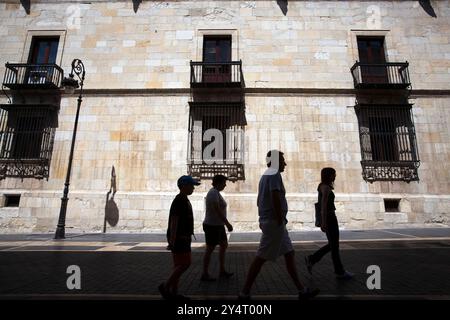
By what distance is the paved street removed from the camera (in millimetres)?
3598

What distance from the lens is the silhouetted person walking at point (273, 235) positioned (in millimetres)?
3293

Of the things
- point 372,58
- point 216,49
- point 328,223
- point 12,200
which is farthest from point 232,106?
point 12,200

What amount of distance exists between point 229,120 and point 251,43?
3.98 metres

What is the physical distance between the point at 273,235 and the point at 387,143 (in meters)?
11.0

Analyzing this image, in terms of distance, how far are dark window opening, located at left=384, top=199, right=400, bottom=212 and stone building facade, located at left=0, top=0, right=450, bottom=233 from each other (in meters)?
0.04

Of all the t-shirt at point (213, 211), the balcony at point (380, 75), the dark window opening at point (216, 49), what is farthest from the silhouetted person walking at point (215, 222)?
the balcony at point (380, 75)

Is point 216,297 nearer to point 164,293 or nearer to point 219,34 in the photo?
point 164,293

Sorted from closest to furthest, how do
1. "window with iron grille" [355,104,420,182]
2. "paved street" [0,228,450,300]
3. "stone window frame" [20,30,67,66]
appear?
"paved street" [0,228,450,300] < "window with iron grille" [355,104,420,182] < "stone window frame" [20,30,67,66]

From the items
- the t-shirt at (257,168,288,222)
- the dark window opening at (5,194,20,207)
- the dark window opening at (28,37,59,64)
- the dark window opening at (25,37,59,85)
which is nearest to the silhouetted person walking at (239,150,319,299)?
the t-shirt at (257,168,288,222)

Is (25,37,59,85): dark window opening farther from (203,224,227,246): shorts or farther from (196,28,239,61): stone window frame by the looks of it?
(203,224,227,246): shorts

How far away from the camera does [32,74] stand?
42.0 ft

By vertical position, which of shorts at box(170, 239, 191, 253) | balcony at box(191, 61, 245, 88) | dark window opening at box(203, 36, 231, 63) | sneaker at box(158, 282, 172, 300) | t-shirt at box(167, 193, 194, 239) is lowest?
sneaker at box(158, 282, 172, 300)
